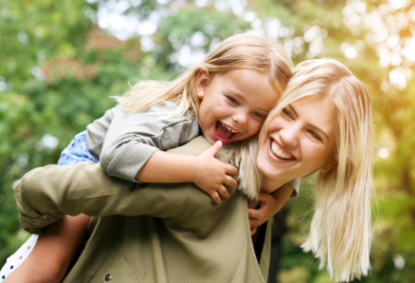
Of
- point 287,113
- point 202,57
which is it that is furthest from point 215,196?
point 202,57

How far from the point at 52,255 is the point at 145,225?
1.42ft

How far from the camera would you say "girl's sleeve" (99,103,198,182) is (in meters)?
1.47

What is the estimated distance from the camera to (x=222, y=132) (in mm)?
1954

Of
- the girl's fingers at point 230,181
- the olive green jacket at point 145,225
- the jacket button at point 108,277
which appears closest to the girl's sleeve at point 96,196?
the olive green jacket at point 145,225

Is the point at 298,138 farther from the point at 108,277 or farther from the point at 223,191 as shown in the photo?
the point at 108,277

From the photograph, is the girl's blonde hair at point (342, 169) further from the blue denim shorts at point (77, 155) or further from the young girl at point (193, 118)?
the blue denim shorts at point (77, 155)

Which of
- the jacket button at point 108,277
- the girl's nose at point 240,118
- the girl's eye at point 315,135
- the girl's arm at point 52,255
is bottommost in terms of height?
the jacket button at point 108,277

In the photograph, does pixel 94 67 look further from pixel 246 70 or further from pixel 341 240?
pixel 341 240

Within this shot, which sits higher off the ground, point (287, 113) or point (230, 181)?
point (287, 113)

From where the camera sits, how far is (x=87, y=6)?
8227 mm

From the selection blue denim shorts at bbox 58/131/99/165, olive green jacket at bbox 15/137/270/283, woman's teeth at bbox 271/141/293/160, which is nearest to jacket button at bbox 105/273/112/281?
olive green jacket at bbox 15/137/270/283

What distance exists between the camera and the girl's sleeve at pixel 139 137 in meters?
1.47

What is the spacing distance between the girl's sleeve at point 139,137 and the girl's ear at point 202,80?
0.22 meters

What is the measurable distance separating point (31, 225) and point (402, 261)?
22.0ft
